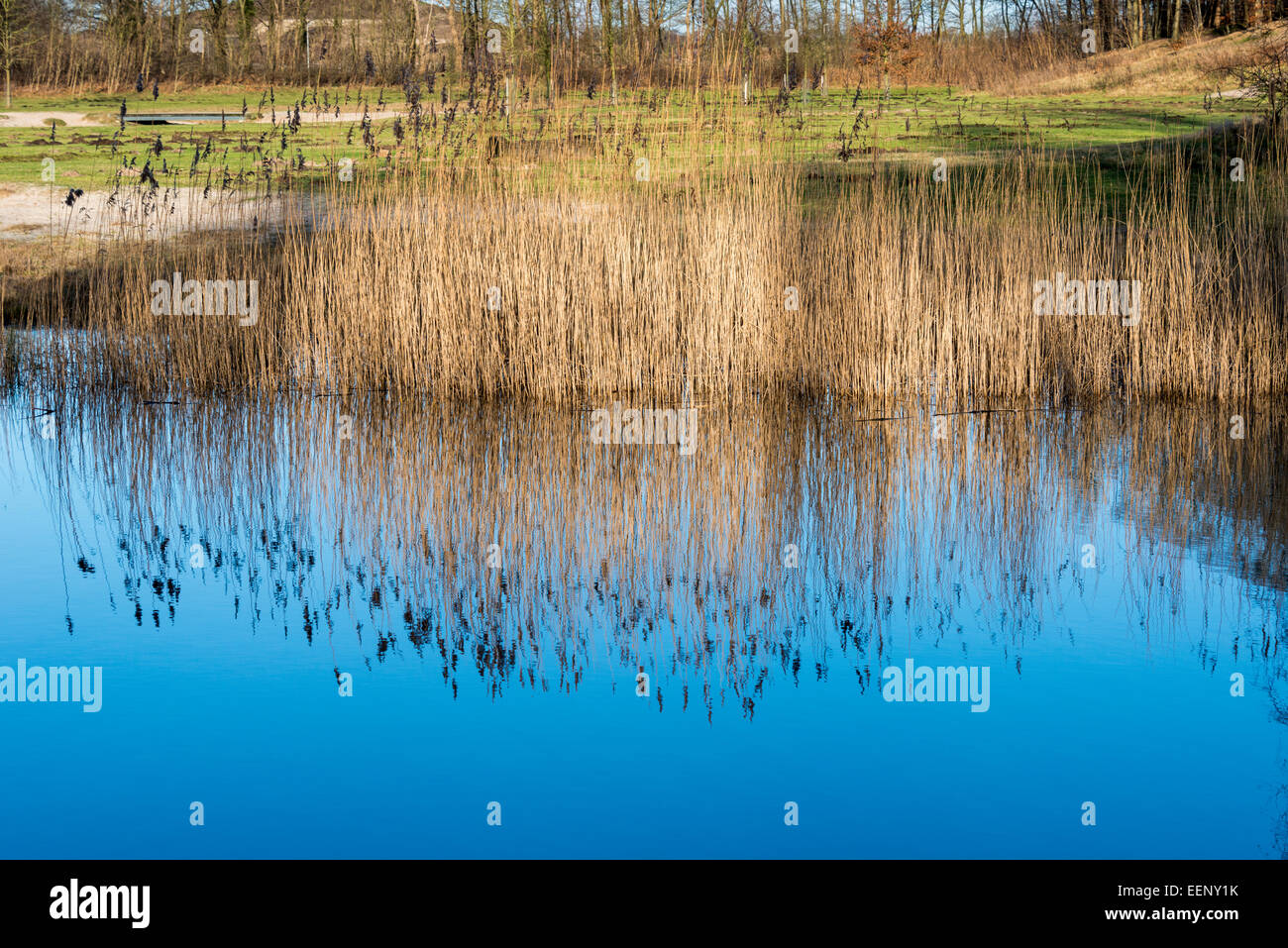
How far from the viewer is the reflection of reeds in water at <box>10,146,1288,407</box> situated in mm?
6035

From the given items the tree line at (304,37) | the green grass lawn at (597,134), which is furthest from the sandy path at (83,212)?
the tree line at (304,37)

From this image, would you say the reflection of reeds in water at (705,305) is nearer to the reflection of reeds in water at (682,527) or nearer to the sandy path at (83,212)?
the reflection of reeds in water at (682,527)

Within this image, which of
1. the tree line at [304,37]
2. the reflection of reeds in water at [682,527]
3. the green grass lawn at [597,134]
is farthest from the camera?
the tree line at [304,37]

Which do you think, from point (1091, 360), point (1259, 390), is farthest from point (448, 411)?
point (1259, 390)

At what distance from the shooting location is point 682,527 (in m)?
4.30

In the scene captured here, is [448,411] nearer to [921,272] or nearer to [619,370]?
[619,370]

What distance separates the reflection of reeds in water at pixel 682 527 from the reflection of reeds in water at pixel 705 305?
0.80 feet

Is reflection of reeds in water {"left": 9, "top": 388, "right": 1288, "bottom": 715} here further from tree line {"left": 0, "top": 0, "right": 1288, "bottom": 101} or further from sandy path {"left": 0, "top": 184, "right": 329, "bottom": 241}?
tree line {"left": 0, "top": 0, "right": 1288, "bottom": 101}

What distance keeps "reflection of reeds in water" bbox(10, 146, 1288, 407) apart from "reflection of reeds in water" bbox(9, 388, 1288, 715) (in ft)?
0.80

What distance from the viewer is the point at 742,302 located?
6.05m

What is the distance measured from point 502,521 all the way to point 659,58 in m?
2.45

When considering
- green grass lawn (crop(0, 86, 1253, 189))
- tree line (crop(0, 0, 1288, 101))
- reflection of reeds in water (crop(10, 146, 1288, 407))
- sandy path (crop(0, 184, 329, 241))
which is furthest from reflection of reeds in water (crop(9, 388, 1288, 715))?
tree line (crop(0, 0, 1288, 101))

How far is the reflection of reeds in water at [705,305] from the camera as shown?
6.04 m

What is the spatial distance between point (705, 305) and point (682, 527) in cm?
197
